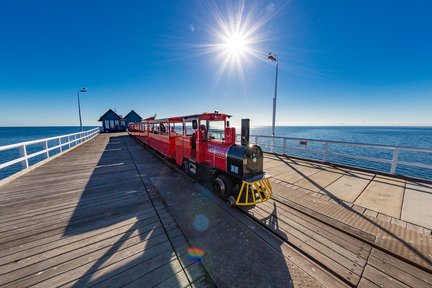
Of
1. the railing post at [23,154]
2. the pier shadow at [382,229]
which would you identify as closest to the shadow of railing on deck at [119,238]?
the pier shadow at [382,229]

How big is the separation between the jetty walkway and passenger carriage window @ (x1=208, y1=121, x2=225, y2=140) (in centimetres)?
175

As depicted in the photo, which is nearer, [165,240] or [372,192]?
[165,240]

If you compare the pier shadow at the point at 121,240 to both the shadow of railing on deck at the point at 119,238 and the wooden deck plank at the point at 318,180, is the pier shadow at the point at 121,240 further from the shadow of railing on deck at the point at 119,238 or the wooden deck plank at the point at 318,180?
the wooden deck plank at the point at 318,180

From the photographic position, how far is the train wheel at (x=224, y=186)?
4.07 m

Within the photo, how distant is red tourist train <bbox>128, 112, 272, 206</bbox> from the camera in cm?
381

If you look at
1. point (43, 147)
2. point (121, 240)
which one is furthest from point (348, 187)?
point (43, 147)

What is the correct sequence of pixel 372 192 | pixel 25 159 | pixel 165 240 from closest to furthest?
pixel 165 240
pixel 372 192
pixel 25 159

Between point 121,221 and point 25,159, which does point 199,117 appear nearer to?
point 121,221

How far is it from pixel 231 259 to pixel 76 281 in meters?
1.98

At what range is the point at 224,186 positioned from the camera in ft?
13.5

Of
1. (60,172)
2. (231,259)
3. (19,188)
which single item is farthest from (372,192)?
(60,172)

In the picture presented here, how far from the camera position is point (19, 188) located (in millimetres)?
4680

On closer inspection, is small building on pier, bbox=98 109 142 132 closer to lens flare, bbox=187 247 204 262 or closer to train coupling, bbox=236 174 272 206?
train coupling, bbox=236 174 272 206

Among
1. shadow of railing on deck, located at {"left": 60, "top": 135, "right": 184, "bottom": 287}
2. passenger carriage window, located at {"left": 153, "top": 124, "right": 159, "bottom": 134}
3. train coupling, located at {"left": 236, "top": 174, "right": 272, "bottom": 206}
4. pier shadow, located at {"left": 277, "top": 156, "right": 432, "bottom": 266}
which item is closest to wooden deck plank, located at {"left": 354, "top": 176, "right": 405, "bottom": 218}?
pier shadow, located at {"left": 277, "top": 156, "right": 432, "bottom": 266}
